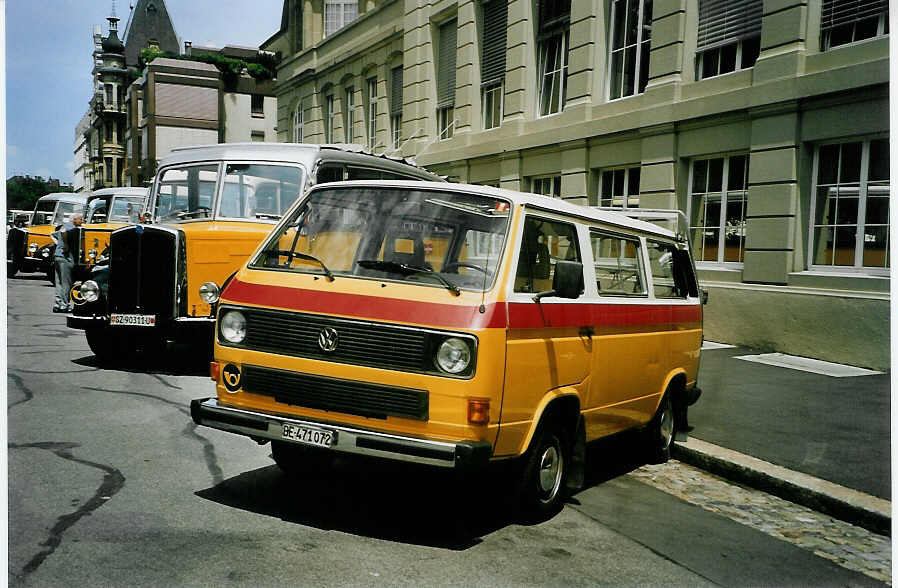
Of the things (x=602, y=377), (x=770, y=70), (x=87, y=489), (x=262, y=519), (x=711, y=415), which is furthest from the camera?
(x=770, y=70)

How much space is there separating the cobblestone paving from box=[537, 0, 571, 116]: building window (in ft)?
39.7

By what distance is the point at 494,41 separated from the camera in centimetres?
1964

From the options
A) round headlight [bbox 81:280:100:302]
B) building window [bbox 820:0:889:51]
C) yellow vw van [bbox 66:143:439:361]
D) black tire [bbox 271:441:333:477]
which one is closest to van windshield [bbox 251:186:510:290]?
black tire [bbox 271:441:333:477]

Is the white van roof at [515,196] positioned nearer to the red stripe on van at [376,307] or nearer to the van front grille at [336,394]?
the red stripe on van at [376,307]

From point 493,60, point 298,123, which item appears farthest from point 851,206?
point 298,123

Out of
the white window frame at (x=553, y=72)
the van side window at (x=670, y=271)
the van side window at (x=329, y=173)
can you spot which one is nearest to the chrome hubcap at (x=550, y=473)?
the van side window at (x=670, y=271)

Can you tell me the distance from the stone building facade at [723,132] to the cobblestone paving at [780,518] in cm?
572

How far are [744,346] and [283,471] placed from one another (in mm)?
9355

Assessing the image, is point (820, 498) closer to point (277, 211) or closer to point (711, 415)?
point (711, 415)

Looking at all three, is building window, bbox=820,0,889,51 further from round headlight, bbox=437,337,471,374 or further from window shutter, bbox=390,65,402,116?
window shutter, bbox=390,65,402,116

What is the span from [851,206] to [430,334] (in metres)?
9.26

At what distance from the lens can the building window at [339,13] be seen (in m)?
27.0

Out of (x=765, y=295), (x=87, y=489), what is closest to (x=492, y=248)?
(x=87, y=489)

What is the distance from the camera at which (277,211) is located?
33.4 ft
